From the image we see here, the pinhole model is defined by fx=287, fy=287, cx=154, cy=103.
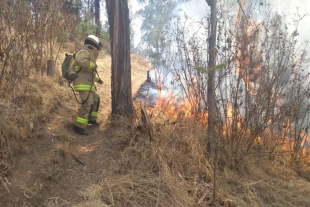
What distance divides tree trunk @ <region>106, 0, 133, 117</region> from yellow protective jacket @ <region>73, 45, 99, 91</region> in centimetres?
48

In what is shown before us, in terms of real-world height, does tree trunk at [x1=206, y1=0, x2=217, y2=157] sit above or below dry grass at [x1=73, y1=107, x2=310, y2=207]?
above

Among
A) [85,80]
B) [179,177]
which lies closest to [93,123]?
[85,80]

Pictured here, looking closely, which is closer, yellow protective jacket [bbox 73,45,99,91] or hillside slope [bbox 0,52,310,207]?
hillside slope [bbox 0,52,310,207]

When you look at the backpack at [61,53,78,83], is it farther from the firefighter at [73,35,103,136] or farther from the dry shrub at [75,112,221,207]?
the dry shrub at [75,112,221,207]

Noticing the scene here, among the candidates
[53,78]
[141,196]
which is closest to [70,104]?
[53,78]

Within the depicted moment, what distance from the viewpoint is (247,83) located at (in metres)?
5.70

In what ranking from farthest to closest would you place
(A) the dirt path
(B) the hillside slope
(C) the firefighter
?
1. (C) the firefighter
2. (B) the hillside slope
3. (A) the dirt path

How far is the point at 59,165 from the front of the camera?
14.7ft

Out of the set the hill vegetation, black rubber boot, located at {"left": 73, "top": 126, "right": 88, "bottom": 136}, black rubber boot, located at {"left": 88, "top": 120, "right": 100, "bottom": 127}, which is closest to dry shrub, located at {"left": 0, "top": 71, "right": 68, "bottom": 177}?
the hill vegetation

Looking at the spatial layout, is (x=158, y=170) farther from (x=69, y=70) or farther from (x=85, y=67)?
(x=69, y=70)

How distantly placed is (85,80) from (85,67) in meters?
0.30

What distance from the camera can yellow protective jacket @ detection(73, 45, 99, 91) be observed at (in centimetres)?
574

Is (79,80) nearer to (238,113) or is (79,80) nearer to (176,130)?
(176,130)

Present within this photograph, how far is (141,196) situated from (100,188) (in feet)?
1.92
